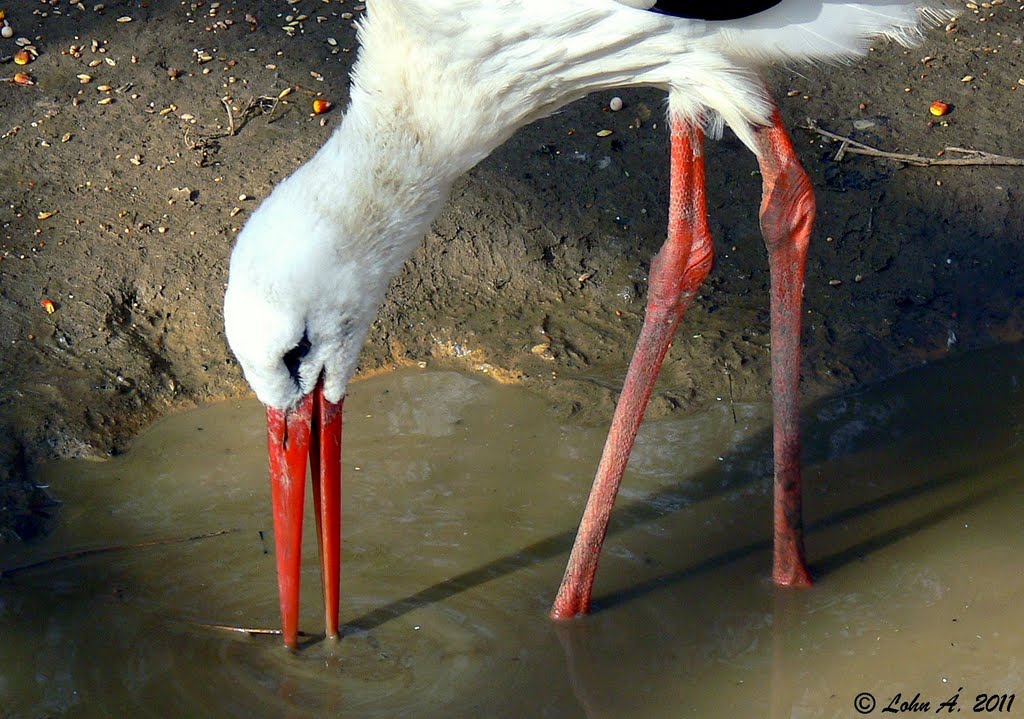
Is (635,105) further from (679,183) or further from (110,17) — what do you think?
(110,17)

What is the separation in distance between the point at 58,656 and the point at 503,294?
1.79m

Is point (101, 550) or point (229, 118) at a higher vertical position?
point (229, 118)

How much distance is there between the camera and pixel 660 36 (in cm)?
260

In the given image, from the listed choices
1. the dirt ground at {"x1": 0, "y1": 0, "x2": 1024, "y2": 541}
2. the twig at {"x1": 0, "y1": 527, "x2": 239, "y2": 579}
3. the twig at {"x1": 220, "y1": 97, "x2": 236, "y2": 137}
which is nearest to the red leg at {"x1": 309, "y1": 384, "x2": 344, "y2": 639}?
the twig at {"x1": 0, "y1": 527, "x2": 239, "y2": 579}

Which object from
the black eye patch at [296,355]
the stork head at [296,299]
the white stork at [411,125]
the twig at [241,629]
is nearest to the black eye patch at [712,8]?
the white stork at [411,125]

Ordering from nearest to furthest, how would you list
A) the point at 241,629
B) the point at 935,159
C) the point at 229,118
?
the point at 241,629
the point at 935,159
the point at 229,118

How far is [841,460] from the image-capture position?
3.57 m

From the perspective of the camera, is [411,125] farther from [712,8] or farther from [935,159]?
[935,159]

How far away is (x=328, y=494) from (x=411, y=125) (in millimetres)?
875

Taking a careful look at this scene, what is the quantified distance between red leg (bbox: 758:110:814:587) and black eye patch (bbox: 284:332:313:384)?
1199 millimetres
